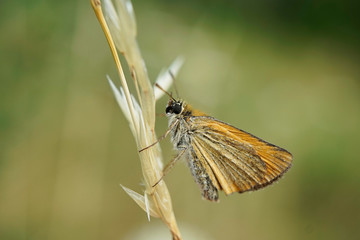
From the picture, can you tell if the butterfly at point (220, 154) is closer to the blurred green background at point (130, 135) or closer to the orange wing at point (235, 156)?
the orange wing at point (235, 156)

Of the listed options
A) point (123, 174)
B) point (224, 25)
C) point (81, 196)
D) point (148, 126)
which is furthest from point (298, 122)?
point (148, 126)

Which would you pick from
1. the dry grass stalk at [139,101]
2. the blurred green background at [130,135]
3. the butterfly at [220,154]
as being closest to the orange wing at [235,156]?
the butterfly at [220,154]

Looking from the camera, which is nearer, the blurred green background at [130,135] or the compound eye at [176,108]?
the compound eye at [176,108]

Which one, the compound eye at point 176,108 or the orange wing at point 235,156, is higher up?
the compound eye at point 176,108

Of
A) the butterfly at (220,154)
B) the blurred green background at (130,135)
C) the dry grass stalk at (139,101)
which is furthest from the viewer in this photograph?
the blurred green background at (130,135)

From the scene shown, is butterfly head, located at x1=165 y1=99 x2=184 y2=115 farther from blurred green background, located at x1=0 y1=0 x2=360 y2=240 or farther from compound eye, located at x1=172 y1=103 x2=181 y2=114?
blurred green background, located at x1=0 y1=0 x2=360 y2=240

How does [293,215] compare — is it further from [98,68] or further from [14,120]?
[14,120]

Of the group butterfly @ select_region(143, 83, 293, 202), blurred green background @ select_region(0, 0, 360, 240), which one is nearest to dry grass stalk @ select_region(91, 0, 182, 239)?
butterfly @ select_region(143, 83, 293, 202)


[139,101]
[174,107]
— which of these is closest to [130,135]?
[174,107]
